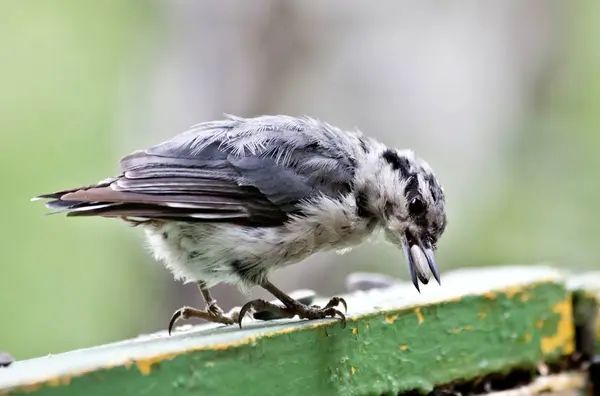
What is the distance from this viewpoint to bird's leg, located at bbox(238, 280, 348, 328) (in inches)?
87.3

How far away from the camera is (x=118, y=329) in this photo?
6559mm

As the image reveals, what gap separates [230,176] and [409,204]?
1.80ft

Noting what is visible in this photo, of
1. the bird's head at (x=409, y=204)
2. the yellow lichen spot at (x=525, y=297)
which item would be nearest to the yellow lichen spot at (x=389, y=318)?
the bird's head at (x=409, y=204)

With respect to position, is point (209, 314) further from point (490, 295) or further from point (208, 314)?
point (490, 295)

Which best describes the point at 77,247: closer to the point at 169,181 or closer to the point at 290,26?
the point at 290,26

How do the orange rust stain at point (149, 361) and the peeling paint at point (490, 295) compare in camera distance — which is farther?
the peeling paint at point (490, 295)

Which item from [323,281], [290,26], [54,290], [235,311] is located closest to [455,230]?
[323,281]

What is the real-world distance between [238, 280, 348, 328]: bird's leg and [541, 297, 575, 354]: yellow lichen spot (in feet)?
2.40

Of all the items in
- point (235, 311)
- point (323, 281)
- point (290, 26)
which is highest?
point (290, 26)

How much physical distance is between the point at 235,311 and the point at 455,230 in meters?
4.77

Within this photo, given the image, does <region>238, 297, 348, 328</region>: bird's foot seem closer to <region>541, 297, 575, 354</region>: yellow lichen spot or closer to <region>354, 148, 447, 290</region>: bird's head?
<region>354, 148, 447, 290</region>: bird's head

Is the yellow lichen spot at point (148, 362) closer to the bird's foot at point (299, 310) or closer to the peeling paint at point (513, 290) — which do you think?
the bird's foot at point (299, 310)

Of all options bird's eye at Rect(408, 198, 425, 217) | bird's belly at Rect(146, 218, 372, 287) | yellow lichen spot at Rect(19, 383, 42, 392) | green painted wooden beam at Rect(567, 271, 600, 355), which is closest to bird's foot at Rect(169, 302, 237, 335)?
bird's belly at Rect(146, 218, 372, 287)

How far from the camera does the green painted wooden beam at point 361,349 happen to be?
5.29ft
